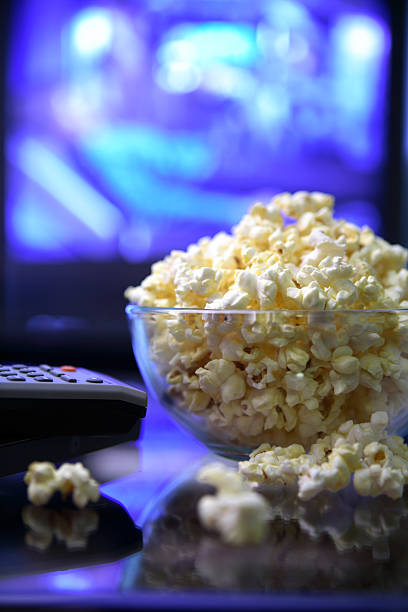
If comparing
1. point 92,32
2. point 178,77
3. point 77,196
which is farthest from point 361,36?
point 77,196

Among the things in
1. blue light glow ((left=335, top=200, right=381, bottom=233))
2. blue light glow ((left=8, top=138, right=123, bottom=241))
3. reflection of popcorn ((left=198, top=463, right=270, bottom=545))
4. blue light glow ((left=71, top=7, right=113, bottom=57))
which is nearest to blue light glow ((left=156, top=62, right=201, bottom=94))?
blue light glow ((left=71, top=7, right=113, bottom=57))

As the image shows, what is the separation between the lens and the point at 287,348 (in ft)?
1.59

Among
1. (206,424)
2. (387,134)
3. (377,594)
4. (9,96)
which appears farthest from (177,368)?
(9,96)

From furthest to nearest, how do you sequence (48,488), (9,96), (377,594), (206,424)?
(9,96) < (206,424) < (48,488) < (377,594)

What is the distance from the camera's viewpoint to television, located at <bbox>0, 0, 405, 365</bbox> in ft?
5.57

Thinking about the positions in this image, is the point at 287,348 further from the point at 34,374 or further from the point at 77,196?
the point at 77,196

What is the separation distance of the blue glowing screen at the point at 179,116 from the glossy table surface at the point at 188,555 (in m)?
1.33

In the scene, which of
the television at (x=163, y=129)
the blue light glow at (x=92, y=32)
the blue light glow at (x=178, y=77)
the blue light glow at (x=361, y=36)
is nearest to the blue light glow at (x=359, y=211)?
the television at (x=163, y=129)

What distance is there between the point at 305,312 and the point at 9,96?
1.64 metres

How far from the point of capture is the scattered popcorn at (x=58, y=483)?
16.8 inches

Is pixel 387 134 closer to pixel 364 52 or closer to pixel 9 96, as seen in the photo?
pixel 364 52

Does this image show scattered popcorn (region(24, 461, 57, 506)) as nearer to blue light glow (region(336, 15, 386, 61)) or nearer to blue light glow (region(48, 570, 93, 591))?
blue light glow (region(48, 570, 93, 591))

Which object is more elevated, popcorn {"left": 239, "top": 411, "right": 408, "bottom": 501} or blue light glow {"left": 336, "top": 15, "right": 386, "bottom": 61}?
blue light glow {"left": 336, "top": 15, "right": 386, "bottom": 61}

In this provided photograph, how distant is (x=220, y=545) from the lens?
0.37 m
